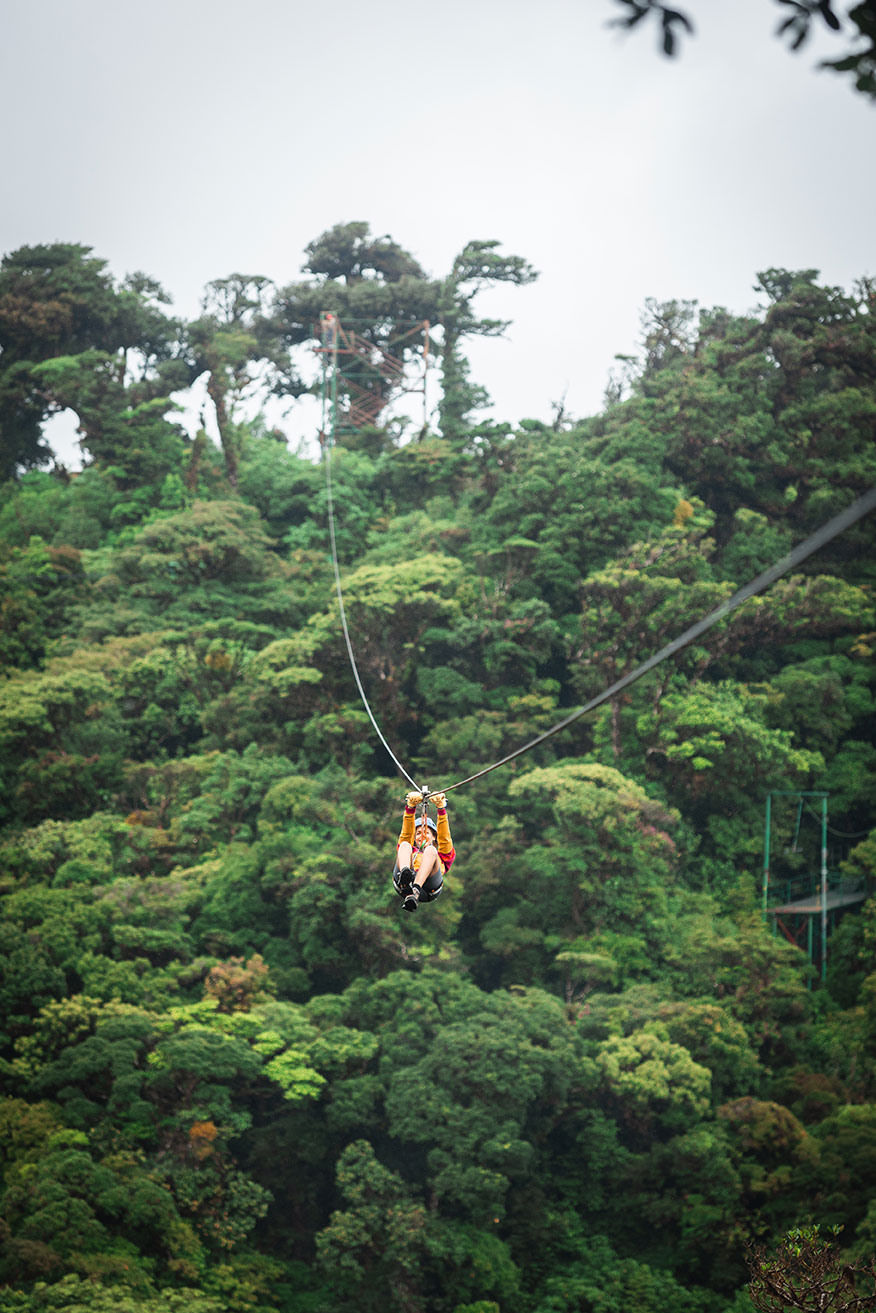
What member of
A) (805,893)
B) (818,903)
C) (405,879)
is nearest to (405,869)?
(405,879)

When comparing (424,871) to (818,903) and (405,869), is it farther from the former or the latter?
(818,903)

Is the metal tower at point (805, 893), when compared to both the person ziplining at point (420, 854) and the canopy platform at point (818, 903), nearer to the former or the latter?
the canopy platform at point (818, 903)

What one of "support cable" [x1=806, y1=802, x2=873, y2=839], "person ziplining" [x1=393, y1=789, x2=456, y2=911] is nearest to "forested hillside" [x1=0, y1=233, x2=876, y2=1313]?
"support cable" [x1=806, y1=802, x2=873, y2=839]

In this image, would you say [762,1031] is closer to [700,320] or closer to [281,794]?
[281,794]

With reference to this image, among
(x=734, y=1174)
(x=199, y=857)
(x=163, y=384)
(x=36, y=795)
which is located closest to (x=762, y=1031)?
(x=734, y=1174)

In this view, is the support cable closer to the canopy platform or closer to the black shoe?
the canopy platform

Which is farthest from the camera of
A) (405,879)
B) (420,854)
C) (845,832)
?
(845,832)

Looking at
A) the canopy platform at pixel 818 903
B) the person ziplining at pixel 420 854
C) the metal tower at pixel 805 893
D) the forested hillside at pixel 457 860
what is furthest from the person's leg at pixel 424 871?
the canopy platform at pixel 818 903
